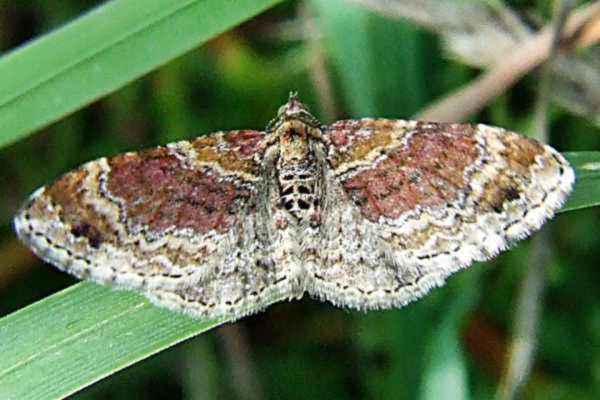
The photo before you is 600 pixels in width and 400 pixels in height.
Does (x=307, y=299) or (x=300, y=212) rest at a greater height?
(x=300, y=212)

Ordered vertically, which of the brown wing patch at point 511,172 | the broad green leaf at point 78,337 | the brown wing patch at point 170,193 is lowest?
the broad green leaf at point 78,337

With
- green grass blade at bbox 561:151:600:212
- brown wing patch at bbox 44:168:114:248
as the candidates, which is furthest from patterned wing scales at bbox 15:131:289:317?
green grass blade at bbox 561:151:600:212

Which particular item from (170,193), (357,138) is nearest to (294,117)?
(357,138)

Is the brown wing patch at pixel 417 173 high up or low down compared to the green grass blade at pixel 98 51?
down

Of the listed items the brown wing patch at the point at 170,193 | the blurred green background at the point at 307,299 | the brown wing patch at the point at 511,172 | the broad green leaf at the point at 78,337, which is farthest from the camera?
the blurred green background at the point at 307,299

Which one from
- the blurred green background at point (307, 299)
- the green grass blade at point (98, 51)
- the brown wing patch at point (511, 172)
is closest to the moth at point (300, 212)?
the brown wing patch at point (511, 172)

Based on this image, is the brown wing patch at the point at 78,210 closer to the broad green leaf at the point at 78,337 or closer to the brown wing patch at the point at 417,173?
the broad green leaf at the point at 78,337

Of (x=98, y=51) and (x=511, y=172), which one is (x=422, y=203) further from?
(x=98, y=51)

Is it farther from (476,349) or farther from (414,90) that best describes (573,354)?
(414,90)
